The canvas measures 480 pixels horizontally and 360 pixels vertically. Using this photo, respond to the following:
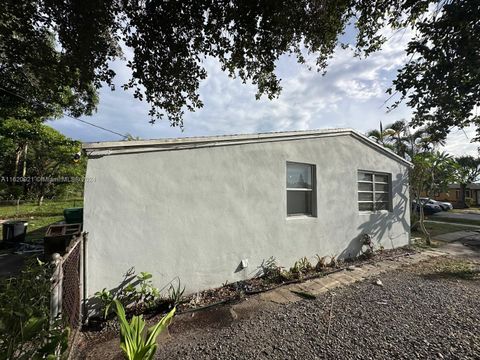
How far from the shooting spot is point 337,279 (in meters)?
5.39

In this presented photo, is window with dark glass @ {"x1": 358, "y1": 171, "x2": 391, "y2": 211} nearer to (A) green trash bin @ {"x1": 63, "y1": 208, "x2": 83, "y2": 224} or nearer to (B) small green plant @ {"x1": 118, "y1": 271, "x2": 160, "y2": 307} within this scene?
(B) small green plant @ {"x1": 118, "y1": 271, "x2": 160, "y2": 307}

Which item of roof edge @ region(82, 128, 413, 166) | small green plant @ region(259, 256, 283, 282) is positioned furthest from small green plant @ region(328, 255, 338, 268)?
roof edge @ region(82, 128, 413, 166)

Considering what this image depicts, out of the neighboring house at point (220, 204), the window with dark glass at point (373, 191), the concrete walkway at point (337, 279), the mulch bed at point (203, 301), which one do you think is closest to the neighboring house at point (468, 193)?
the window with dark glass at point (373, 191)

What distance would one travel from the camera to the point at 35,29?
456 cm

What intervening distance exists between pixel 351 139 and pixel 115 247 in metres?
6.65

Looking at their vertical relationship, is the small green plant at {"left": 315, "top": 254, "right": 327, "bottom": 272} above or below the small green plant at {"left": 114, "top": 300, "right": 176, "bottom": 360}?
below

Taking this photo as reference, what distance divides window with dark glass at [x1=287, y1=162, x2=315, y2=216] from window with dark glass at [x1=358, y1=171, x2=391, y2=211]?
87.7 inches

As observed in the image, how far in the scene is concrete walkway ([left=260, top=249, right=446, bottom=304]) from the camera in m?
4.47

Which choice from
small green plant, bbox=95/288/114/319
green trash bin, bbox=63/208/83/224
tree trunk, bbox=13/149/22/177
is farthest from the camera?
tree trunk, bbox=13/149/22/177

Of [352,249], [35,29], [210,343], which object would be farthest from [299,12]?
[352,249]

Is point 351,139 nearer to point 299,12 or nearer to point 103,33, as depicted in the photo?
point 299,12

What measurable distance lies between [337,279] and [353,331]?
215 cm

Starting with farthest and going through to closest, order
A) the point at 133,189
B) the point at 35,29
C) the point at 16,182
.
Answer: the point at 16,182, the point at 35,29, the point at 133,189

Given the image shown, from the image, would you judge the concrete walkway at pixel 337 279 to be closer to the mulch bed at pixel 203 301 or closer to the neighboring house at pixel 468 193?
the mulch bed at pixel 203 301
